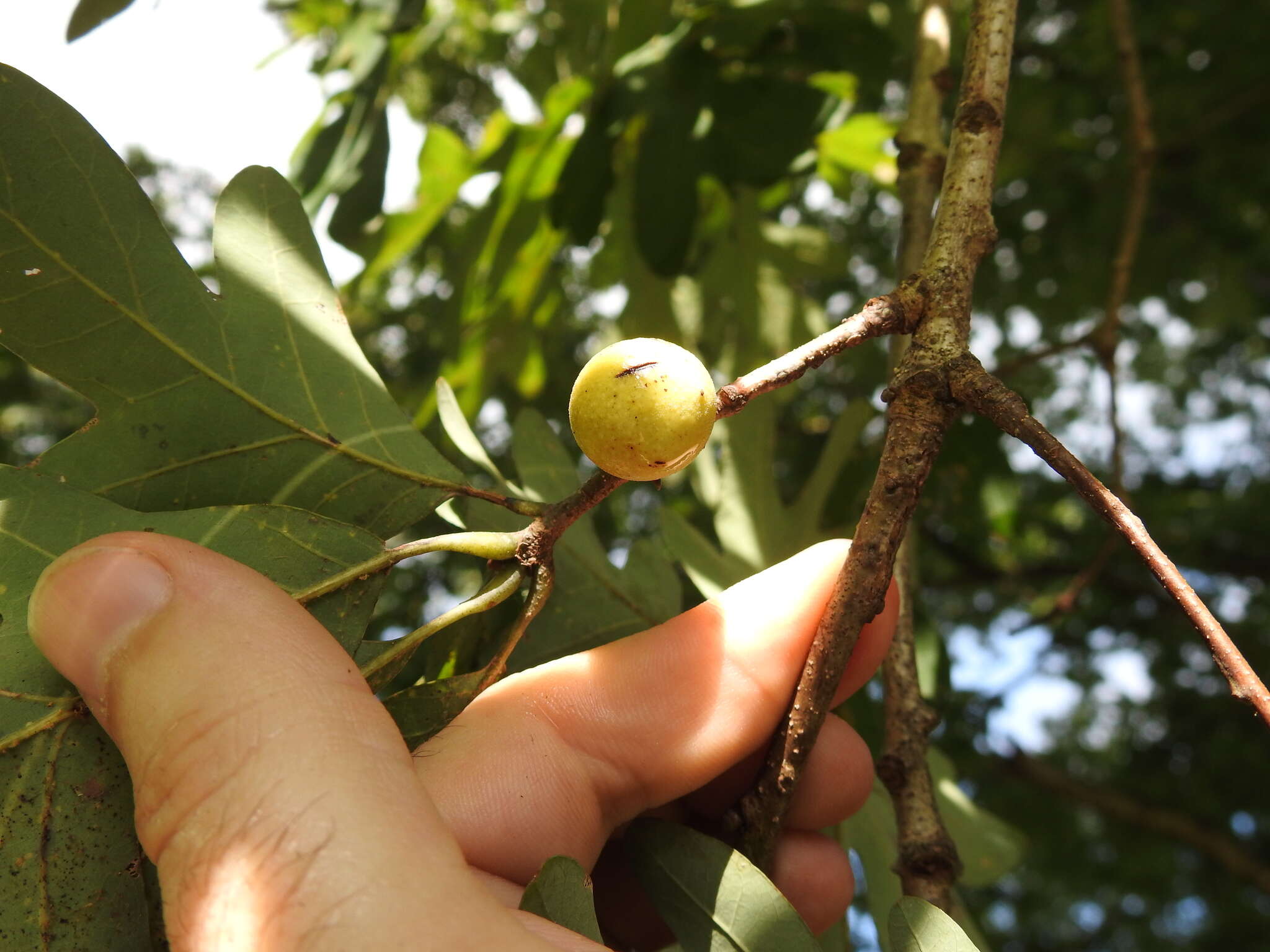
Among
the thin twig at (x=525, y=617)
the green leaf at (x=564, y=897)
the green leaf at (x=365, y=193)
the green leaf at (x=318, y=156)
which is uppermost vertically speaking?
the green leaf at (x=318, y=156)

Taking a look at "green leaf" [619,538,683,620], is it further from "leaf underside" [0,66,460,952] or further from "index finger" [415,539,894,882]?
"leaf underside" [0,66,460,952]

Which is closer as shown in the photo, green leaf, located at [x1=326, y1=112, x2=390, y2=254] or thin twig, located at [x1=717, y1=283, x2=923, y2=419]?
thin twig, located at [x1=717, y1=283, x2=923, y2=419]

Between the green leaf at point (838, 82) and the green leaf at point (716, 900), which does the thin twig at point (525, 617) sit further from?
the green leaf at point (838, 82)

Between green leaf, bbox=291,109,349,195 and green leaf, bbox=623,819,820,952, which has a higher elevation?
green leaf, bbox=291,109,349,195

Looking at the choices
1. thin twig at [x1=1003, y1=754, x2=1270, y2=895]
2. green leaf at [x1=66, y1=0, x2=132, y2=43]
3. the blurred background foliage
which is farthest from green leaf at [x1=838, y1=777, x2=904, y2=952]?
thin twig at [x1=1003, y1=754, x2=1270, y2=895]

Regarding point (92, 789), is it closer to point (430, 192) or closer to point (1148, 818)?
point (430, 192)

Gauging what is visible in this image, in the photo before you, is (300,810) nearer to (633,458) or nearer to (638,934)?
(633,458)

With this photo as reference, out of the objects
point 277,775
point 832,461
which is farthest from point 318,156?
point 277,775

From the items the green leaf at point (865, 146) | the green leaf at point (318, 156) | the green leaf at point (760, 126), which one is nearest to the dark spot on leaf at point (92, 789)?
the green leaf at point (318, 156)
